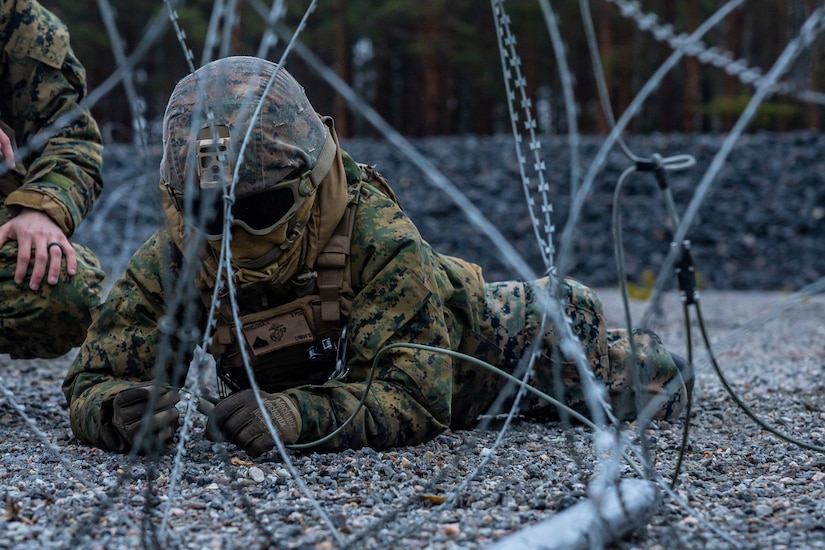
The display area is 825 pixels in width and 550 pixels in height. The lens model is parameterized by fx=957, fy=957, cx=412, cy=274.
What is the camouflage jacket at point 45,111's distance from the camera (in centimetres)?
397

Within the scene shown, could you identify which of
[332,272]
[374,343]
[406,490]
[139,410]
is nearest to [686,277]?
[406,490]

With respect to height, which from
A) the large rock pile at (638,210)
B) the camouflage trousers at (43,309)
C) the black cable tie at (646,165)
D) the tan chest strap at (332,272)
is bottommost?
the large rock pile at (638,210)

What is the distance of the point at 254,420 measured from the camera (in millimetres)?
2848

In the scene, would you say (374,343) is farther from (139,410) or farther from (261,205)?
(139,410)

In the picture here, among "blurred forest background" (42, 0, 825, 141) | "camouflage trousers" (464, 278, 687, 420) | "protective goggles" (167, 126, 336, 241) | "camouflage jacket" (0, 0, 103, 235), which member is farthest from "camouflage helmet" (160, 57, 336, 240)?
"blurred forest background" (42, 0, 825, 141)

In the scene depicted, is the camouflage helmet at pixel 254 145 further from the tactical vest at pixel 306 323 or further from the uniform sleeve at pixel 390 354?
the uniform sleeve at pixel 390 354

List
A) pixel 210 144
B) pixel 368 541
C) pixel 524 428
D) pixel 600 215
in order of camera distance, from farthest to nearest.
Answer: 1. pixel 600 215
2. pixel 524 428
3. pixel 210 144
4. pixel 368 541

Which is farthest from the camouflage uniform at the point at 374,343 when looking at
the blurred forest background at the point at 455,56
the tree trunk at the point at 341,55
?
the tree trunk at the point at 341,55

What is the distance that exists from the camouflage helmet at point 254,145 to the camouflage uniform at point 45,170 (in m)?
1.11

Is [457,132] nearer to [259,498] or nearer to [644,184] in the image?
[644,184]

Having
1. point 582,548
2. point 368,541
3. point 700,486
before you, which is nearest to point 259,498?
point 368,541

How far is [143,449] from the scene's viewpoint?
3059 millimetres

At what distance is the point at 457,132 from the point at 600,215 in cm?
1737

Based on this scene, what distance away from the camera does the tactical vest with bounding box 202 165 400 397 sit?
3.10 meters
